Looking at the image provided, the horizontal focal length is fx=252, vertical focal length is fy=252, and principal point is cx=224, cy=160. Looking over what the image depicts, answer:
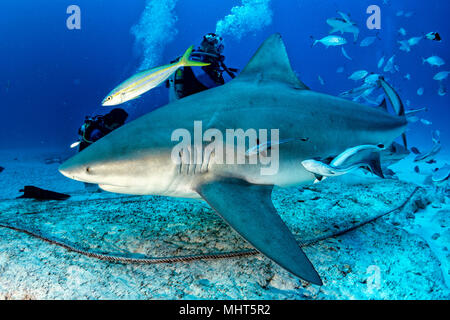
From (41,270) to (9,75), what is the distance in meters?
156

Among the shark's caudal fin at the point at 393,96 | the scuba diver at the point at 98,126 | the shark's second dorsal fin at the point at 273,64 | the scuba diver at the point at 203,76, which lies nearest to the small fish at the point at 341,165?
the shark's second dorsal fin at the point at 273,64

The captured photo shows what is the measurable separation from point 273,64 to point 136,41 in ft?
252

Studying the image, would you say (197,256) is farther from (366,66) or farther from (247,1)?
(366,66)

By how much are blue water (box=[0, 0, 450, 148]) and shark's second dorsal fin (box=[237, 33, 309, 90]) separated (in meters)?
74.2

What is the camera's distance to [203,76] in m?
6.12

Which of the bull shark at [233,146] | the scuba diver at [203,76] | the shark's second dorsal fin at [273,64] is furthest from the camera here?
the scuba diver at [203,76]

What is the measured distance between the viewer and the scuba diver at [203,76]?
505cm

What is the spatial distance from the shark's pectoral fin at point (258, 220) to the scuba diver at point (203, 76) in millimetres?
3307

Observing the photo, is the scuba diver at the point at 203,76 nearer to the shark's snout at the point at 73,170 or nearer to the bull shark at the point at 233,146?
the bull shark at the point at 233,146

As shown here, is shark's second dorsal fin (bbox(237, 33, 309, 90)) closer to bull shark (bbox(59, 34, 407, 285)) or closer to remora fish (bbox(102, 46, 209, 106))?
bull shark (bbox(59, 34, 407, 285))

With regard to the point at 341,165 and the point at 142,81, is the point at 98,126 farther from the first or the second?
the point at 341,165

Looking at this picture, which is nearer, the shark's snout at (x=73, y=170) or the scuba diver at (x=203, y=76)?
the shark's snout at (x=73, y=170)

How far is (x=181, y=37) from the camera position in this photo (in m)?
90.9
